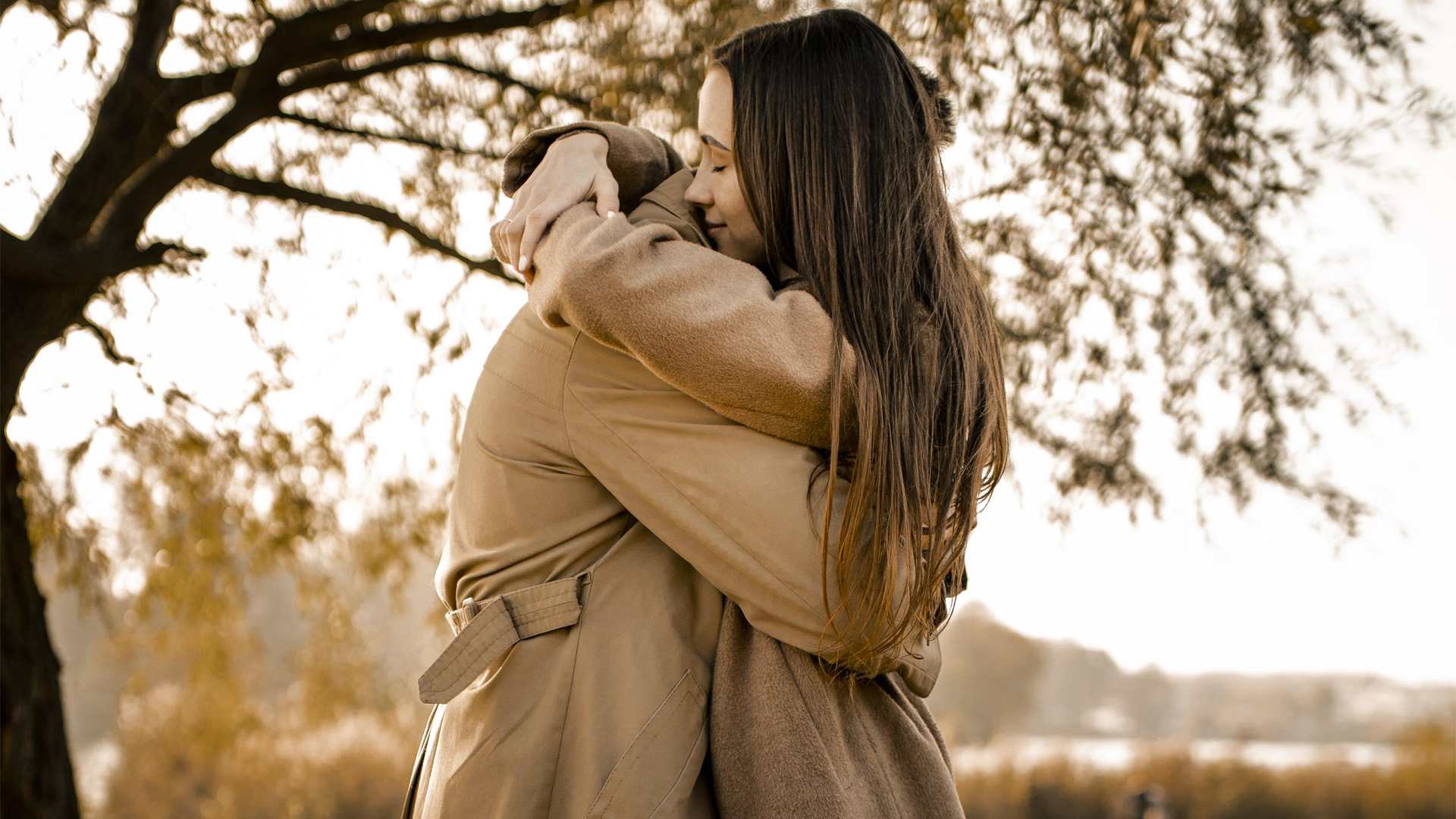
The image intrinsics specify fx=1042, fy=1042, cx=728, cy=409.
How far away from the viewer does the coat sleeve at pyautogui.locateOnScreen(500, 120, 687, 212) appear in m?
1.47

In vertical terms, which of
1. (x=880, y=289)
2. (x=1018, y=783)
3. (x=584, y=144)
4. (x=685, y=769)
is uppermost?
(x=584, y=144)

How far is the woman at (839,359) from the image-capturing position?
1154 mm

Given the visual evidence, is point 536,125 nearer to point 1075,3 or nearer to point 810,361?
point 1075,3

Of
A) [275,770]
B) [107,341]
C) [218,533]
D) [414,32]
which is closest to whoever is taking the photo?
[414,32]

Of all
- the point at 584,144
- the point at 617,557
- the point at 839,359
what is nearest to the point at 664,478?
the point at 617,557

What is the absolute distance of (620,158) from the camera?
152 centimetres

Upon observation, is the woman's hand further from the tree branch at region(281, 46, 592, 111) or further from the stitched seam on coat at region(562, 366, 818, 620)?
the tree branch at region(281, 46, 592, 111)

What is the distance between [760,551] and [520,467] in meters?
0.32

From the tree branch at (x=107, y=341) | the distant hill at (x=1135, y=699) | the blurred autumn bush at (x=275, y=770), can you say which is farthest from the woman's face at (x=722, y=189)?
the distant hill at (x=1135, y=699)

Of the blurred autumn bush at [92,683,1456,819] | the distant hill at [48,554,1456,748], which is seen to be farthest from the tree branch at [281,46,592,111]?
the blurred autumn bush at [92,683,1456,819]

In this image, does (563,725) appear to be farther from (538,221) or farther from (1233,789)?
(1233,789)

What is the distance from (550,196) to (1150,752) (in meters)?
12.1

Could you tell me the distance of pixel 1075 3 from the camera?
2.61 meters

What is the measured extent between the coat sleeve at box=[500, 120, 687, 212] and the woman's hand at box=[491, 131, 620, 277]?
8 cm
